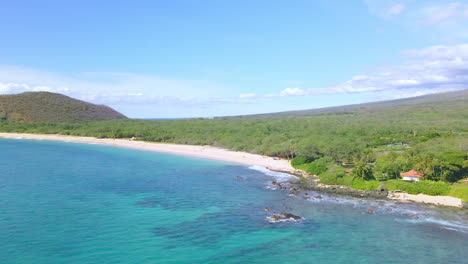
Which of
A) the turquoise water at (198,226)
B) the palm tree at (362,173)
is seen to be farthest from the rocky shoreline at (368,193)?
the palm tree at (362,173)

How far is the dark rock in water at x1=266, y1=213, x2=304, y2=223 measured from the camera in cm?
3341

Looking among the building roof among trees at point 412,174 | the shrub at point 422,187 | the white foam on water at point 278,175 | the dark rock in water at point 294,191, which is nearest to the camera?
the shrub at point 422,187

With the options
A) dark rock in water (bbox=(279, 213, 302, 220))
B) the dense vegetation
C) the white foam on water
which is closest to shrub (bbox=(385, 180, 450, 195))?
the dense vegetation

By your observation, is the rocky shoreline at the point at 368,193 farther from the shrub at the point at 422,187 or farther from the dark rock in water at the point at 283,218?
the dark rock in water at the point at 283,218

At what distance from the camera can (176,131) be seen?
396 ft

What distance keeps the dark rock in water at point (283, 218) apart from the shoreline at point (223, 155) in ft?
44.2

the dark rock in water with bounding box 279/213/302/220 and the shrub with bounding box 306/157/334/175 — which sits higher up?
the shrub with bounding box 306/157/334/175

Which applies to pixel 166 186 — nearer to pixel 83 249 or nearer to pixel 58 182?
pixel 58 182

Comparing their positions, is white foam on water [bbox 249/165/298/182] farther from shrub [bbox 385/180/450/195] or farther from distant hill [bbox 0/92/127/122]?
distant hill [bbox 0/92/127/122]

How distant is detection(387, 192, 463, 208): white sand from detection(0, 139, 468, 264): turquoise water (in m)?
2.47

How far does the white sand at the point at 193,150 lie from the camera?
227ft

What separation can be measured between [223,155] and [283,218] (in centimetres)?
4741

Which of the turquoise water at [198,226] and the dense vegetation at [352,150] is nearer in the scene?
the turquoise water at [198,226]

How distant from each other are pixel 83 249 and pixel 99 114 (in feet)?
574
